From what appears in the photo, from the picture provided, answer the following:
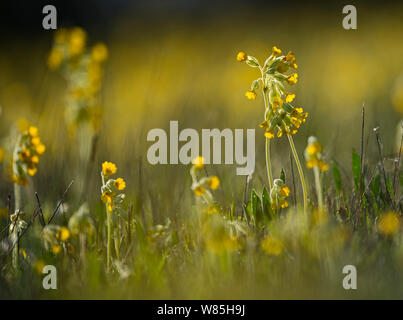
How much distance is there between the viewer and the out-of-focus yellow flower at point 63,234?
268 cm

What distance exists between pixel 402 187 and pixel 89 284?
161 centimetres

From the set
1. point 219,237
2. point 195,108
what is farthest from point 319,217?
point 195,108

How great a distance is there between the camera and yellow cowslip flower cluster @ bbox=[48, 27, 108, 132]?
464 cm

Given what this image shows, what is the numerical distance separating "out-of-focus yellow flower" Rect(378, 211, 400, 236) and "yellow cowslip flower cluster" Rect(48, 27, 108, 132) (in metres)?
2.48

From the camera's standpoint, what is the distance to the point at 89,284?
2521 millimetres

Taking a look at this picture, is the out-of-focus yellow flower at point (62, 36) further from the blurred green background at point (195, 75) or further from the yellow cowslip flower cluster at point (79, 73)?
the blurred green background at point (195, 75)

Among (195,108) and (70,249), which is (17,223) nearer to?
(70,249)

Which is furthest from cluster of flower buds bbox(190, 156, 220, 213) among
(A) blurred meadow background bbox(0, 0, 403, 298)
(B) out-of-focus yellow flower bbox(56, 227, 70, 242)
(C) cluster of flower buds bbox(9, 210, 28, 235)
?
(C) cluster of flower buds bbox(9, 210, 28, 235)

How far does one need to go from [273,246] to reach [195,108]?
11.0 feet

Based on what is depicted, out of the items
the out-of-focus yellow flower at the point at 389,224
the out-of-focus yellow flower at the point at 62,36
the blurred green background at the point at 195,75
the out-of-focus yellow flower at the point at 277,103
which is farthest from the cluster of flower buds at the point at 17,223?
the out-of-focus yellow flower at the point at 62,36

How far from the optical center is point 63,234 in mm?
2686

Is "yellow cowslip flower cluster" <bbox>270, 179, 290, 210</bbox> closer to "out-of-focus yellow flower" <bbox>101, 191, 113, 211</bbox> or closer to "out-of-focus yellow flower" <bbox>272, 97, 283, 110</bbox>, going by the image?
"out-of-focus yellow flower" <bbox>272, 97, 283, 110</bbox>

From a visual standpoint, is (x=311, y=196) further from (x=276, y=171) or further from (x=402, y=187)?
(x=276, y=171)
